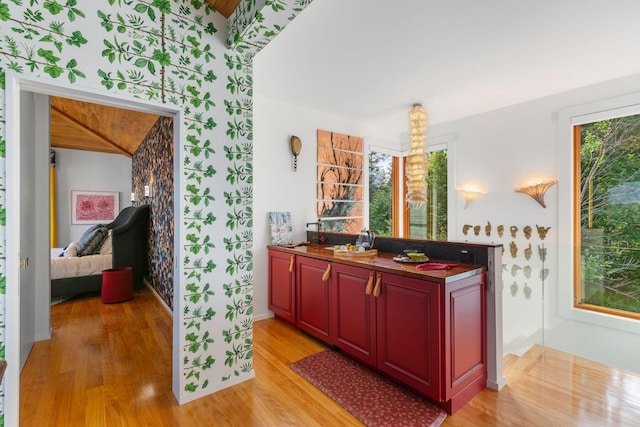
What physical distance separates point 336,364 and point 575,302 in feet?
9.02

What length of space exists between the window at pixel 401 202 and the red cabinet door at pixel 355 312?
7.14 feet

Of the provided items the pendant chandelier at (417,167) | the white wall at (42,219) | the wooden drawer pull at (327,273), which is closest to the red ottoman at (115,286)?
the white wall at (42,219)

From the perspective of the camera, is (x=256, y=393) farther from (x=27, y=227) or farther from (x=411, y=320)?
(x=27, y=227)

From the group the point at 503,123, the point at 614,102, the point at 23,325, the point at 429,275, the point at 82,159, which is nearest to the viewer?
the point at 429,275

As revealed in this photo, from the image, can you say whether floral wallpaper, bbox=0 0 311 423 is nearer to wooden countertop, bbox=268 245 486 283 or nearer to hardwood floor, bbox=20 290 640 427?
hardwood floor, bbox=20 290 640 427

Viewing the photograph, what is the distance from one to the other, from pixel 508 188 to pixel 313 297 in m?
2.83

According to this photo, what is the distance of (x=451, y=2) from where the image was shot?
1901 mm

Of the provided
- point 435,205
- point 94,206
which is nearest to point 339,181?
point 435,205

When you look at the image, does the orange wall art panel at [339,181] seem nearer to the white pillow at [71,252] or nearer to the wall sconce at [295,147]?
the wall sconce at [295,147]

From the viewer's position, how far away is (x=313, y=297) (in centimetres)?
282

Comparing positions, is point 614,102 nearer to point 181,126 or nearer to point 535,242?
point 535,242

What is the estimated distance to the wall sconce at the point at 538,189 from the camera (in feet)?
11.1

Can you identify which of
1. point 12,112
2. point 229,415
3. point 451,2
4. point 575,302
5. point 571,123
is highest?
point 451,2

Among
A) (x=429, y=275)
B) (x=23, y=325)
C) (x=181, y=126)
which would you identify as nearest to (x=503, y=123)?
(x=429, y=275)
